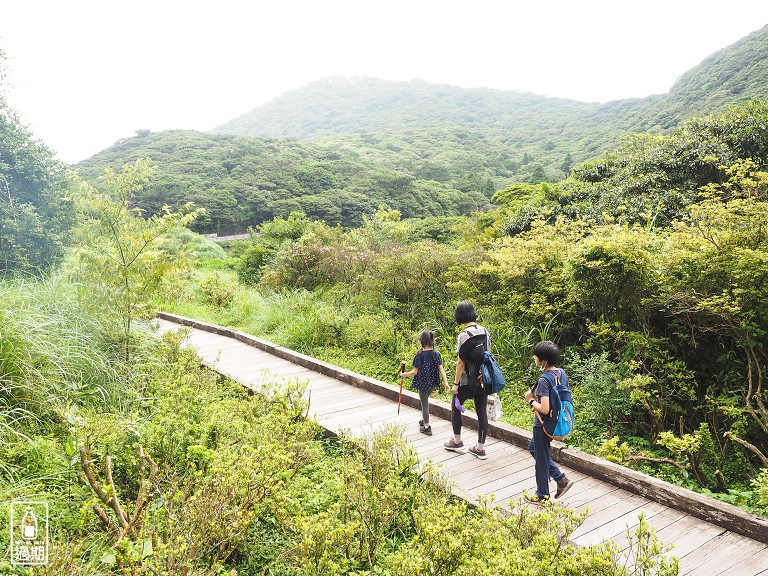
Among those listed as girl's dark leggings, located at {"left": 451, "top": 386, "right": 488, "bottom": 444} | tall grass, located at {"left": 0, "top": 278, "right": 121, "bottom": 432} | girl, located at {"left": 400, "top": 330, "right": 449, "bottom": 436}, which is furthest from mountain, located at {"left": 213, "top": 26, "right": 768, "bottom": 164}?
tall grass, located at {"left": 0, "top": 278, "right": 121, "bottom": 432}

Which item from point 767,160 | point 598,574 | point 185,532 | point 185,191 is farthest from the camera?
point 185,191

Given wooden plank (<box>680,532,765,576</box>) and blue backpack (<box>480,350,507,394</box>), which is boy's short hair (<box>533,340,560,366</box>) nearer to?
blue backpack (<box>480,350,507,394</box>)

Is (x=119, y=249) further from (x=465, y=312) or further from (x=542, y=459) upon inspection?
(x=542, y=459)

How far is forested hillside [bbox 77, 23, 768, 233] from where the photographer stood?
36531 millimetres

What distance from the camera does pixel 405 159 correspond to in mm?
57094

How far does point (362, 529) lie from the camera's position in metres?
3.00

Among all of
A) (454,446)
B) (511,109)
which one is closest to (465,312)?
(454,446)

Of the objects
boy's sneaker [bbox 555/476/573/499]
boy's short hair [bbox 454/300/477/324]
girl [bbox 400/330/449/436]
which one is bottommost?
boy's sneaker [bbox 555/476/573/499]

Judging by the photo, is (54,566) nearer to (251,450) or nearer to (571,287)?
(251,450)

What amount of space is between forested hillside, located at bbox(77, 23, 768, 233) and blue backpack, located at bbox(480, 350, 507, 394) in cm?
2915

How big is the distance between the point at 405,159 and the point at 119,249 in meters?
53.7

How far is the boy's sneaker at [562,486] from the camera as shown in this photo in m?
3.77

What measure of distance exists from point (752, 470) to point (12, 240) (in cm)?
1091

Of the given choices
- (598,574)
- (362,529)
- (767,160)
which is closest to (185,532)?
(362,529)
